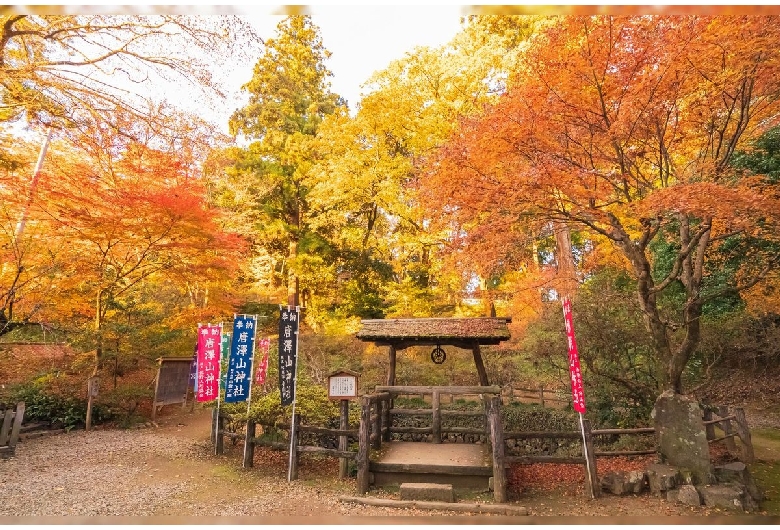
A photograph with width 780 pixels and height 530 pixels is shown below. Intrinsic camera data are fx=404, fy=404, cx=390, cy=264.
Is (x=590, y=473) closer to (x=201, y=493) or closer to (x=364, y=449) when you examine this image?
(x=364, y=449)

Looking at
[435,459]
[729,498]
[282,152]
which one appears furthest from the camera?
[282,152]

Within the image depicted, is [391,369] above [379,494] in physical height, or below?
above

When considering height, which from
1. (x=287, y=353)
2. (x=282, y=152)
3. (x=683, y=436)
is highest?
(x=282, y=152)

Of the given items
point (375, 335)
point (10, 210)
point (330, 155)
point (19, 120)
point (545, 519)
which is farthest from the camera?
point (330, 155)

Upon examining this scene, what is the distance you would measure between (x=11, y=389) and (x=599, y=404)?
12688 mm

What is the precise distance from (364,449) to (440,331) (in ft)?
7.70

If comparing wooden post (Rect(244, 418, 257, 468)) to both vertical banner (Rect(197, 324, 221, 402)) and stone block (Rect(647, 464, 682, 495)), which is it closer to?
vertical banner (Rect(197, 324, 221, 402))

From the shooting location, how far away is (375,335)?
7207 mm

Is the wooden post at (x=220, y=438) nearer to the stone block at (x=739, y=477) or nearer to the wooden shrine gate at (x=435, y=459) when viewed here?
the wooden shrine gate at (x=435, y=459)

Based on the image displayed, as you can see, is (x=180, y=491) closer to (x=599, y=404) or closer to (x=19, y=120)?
(x=19, y=120)

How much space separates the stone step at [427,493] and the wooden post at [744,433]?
469cm

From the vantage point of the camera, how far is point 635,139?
6422 mm

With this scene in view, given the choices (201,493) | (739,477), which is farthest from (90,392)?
(739,477)

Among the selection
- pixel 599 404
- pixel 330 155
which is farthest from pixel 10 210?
pixel 599 404
